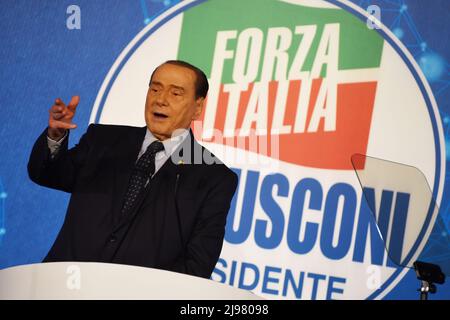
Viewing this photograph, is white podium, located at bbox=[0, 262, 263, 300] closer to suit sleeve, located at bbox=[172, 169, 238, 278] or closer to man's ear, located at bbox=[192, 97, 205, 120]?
suit sleeve, located at bbox=[172, 169, 238, 278]

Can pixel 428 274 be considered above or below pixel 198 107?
below

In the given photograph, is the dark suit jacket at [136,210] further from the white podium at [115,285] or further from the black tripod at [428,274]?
the white podium at [115,285]

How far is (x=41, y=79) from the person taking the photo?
3.26 metres

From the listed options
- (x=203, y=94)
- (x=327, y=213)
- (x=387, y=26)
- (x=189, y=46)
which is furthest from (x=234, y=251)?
(x=387, y=26)

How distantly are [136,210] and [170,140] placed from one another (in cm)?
35

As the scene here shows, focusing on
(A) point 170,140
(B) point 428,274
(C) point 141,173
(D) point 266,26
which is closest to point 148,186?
(C) point 141,173

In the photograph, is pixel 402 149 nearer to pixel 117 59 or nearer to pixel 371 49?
pixel 371 49

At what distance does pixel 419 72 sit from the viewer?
296 centimetres

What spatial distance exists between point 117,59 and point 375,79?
4.06 ft

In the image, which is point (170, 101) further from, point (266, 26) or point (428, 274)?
point (428, 274)

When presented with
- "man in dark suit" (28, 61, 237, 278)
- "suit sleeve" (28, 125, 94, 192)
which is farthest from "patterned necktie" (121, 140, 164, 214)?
"suit sleeve" (28, 125, 94, 192)

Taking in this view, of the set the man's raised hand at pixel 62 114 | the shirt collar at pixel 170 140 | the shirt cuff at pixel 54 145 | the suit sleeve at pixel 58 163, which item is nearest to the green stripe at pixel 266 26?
the shirt collar at pixel 170 140

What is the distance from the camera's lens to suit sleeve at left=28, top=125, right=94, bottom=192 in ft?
8.04

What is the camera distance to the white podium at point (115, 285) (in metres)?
1.38
